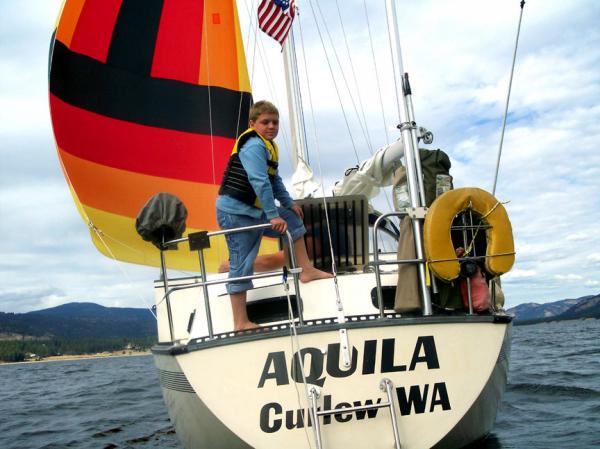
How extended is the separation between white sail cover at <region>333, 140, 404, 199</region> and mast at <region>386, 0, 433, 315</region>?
0.90m

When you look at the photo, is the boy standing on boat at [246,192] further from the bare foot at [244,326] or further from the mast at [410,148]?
the mast at [410,148]

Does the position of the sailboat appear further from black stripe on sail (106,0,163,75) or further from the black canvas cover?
black stripe on sail (106,0,163,75)

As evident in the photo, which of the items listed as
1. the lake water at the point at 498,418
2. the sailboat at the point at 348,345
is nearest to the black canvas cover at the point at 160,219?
the sailboat at the point at 348,345

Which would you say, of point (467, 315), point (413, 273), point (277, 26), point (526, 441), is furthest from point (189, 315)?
point (277, 26)

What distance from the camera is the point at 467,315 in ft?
12.1

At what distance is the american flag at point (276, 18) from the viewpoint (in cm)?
746

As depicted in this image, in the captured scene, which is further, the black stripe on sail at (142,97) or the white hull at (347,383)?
the black stripe on sail at (142,97)

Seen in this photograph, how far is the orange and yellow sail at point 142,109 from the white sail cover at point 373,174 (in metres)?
3.22

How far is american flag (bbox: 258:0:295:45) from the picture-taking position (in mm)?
7461

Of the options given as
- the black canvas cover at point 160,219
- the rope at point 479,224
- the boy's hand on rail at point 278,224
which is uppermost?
the black canvas cover at point 160,219

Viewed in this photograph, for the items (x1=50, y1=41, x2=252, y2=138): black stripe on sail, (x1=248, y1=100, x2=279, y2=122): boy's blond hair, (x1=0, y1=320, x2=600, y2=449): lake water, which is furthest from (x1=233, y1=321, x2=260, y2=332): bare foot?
(x1=50, y1=41, x2=252, y2=138): black stripe on sail

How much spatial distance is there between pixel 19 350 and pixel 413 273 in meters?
96.3

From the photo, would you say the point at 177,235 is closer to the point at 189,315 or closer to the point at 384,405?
the point at 189,315

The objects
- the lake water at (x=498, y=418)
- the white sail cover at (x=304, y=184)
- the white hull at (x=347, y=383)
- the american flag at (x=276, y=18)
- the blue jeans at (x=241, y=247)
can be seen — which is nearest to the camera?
the white hull at (x=347, y=383)
